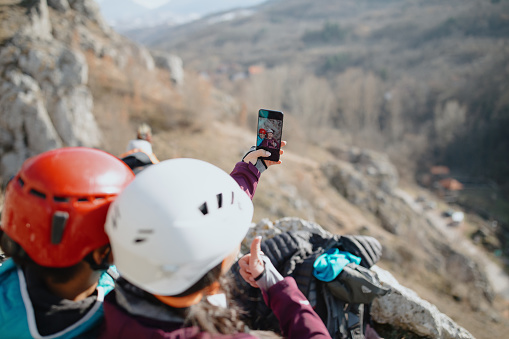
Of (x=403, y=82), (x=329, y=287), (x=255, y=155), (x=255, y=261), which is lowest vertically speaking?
(x=403, y=82)

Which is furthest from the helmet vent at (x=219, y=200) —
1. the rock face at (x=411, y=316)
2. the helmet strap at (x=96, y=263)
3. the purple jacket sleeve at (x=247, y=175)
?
the rock face at (x=411, y=316)

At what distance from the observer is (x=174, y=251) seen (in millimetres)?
1264

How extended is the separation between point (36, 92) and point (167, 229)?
11480 mm

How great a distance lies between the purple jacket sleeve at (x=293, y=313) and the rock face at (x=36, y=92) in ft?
34.0

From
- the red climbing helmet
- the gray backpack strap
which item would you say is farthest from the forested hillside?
the red climbing helmet

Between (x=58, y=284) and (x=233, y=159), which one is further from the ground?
(x=58, y=284)

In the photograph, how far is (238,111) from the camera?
3231 cm

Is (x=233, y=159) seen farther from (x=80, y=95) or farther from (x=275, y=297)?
(x=275, y=297)

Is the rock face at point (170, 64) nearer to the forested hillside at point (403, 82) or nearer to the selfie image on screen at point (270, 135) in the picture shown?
the forested hillside at point (403, 82)

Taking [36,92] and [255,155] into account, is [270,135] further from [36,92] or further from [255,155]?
[36,92]

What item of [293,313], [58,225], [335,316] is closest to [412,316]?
[335,316]

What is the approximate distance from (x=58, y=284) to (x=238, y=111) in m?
31.5

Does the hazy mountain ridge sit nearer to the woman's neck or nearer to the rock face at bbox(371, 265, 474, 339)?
A: the rock face at bbox(371, 265, 474, 339)

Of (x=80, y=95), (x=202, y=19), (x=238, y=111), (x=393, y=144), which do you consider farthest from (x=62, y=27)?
(x=202, y=19)
